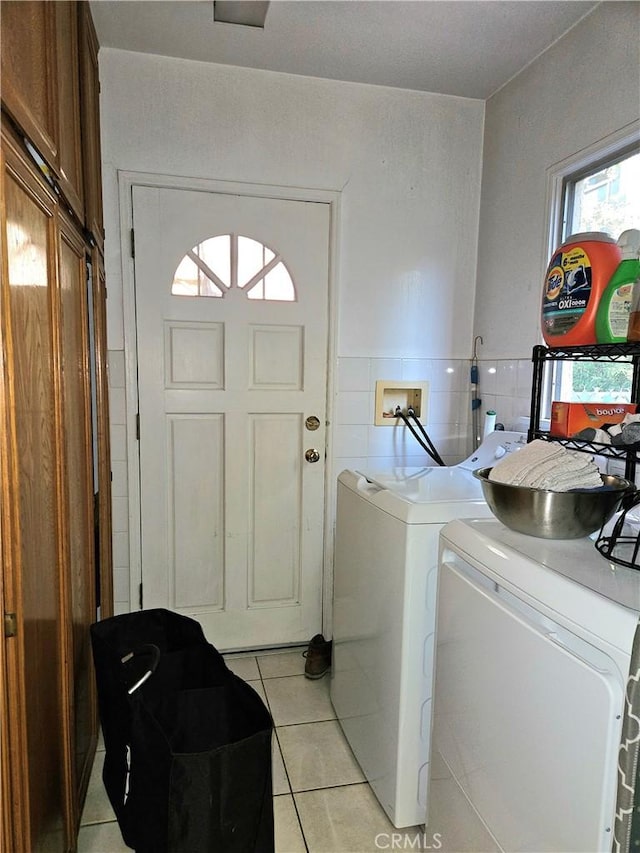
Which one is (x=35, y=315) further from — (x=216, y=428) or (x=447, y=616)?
(x=216, y=428)

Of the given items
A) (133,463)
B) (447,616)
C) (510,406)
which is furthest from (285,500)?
(447,616)

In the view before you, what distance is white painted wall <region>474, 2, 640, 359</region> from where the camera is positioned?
5.68 ft

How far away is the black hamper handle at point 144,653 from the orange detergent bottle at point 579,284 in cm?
137

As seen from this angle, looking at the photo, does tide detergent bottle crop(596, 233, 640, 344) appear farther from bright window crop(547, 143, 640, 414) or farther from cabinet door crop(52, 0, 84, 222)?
cabinet door crop(52, 0, 84, 222)

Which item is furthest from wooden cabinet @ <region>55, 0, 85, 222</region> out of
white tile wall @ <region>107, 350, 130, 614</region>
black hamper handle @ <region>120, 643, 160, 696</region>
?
black hamper handle @ <region>120, 643, 160, 696</region>

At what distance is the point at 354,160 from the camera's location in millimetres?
2400

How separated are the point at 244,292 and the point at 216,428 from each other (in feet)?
1.97

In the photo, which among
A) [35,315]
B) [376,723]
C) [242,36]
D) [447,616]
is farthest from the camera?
[242,36]

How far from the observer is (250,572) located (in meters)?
2.50

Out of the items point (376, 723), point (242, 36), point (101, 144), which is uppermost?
point (242, 36)

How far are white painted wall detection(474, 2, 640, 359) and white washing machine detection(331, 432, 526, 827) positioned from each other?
0.83 meters

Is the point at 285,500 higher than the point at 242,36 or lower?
lower

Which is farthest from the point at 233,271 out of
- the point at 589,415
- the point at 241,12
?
the point at 589,415

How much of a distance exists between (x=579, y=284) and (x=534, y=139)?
3.47 feet
